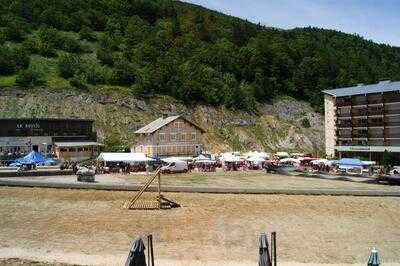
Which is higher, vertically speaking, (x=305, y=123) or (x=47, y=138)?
(x=305, y=123)

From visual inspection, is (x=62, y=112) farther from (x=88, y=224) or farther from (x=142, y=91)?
(x=88, y=224)

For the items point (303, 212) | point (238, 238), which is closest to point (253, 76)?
point (303, 212)

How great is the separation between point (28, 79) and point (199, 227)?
82.9 m

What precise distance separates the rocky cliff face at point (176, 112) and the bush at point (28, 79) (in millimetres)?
3648

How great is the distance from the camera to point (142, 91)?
382 ft

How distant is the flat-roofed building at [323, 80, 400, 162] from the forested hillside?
80.2 ft

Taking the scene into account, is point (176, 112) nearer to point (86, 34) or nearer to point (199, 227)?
point (86, 34)

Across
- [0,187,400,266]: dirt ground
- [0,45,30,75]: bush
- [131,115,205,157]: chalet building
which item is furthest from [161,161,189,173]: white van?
[0,45,30,75]: bush

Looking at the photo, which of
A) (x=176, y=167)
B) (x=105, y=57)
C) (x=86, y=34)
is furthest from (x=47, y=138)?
(x=86, y=34)

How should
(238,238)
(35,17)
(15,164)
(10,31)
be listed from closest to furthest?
(238,238) < (15,164) < (10,31) < (35,17)

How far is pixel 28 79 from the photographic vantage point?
4259 inches

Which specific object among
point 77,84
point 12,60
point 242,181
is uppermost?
point 12,60

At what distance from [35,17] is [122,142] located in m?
80.7

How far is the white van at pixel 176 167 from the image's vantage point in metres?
69.5
